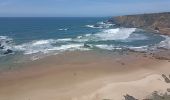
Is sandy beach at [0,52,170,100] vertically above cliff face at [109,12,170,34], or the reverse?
sandy beach at [0,52,170,100]

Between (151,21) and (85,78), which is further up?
(85,78)

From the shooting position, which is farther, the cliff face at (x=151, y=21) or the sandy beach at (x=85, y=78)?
the cliff face at (x=151, y=21)

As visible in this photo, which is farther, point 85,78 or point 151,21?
point 151,21

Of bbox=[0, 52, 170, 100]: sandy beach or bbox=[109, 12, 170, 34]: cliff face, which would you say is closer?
bbox=[0, 52, 170, 100]: sandy beach

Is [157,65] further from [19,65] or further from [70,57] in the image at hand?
[19,65]

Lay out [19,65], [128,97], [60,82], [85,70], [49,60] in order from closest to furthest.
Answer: [128,97], [60,82], [85,70], [19,65], [49,60]

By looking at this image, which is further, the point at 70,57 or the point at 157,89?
the point at 70,57

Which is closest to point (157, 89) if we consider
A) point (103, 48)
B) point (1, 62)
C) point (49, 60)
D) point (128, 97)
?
point (128, 97)

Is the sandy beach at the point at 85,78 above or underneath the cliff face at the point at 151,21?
above
